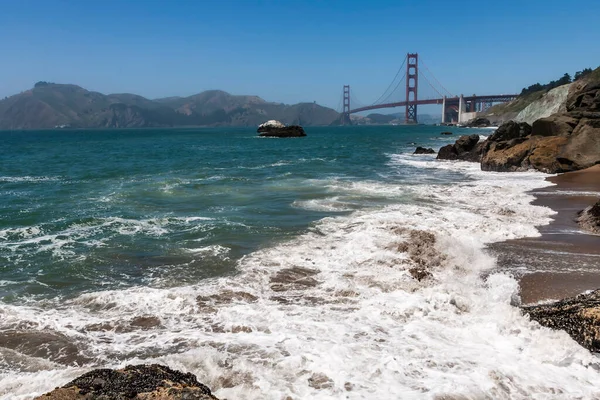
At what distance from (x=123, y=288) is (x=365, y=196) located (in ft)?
28.8

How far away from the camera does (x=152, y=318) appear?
528cm

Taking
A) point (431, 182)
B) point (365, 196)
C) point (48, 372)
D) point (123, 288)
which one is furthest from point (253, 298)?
point (431, 182)

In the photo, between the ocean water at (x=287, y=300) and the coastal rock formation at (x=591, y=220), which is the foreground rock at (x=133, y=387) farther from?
the coastal rock formation at (x=591, y=220)

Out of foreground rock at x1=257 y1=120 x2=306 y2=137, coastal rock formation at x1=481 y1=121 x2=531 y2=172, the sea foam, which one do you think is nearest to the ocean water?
the sea foam

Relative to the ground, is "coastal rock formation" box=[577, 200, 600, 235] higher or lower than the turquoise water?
higher

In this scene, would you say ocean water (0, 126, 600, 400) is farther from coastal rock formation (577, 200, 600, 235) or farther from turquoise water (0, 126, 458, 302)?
coastal rock formation (577, 200, 600, 235)

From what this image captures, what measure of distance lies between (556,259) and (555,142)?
1422 centimetres

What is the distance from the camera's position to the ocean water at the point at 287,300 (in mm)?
3891

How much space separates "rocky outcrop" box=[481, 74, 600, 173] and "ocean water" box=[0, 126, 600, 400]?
20.5 ft

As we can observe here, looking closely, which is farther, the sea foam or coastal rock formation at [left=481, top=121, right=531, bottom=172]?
coastal rock formation at [left=481, top=121, right=531, bottom=172]

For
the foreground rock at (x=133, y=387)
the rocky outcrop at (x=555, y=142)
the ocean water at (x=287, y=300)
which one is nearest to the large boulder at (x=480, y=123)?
the rocky outcrop at (x=555, y=142)

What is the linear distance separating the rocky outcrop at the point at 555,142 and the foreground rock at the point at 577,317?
14.9 m

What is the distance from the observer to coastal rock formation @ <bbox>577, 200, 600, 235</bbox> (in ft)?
27.9

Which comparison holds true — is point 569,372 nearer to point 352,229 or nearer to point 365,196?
point 352,229
